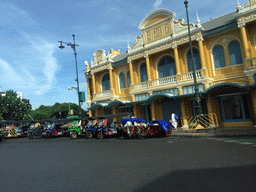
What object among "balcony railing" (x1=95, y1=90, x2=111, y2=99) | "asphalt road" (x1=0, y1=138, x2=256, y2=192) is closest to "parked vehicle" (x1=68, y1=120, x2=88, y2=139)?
"balcony railing" (x1=95, y1=90, x2=111, y2=99)

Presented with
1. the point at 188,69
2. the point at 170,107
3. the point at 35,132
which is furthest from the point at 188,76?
the point at 35,132

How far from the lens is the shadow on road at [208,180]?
4.11 metres

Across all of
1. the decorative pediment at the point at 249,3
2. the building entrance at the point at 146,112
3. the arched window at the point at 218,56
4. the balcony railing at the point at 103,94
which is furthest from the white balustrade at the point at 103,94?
the decorative pediment at the point at 249,3

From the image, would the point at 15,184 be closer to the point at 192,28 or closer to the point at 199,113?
the point at 199,113

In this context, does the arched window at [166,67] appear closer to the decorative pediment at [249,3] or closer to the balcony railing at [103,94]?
the balcony railing at [103,94]

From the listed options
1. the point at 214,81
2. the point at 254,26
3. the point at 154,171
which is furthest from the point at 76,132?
the point at 254,26

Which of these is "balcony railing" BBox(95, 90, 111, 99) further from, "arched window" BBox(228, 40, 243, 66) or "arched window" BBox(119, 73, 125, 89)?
"arched window" BBox(228, 40, 243, 66)

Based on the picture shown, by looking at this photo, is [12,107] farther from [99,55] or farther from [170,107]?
[170,107]

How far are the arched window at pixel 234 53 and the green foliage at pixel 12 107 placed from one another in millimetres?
41371

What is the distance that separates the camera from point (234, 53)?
56.0ft

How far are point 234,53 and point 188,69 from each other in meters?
4.20

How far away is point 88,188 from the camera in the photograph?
458 centimetres

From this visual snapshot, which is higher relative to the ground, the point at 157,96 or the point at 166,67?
the point at 166,67

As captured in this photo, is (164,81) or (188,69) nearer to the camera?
(188,69)
